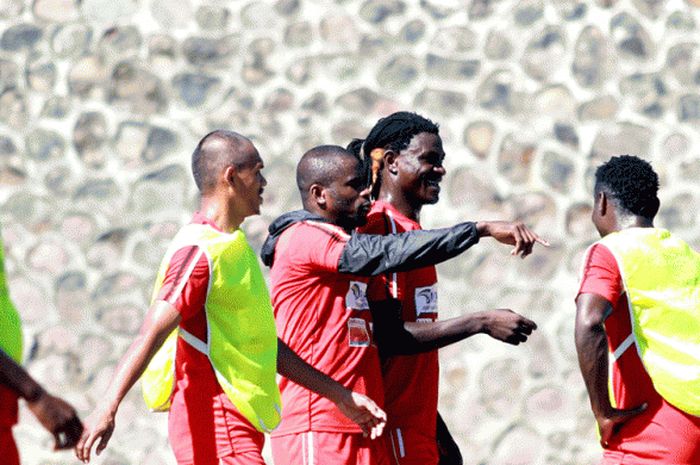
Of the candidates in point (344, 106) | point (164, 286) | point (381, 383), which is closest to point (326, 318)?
point (381, 383)

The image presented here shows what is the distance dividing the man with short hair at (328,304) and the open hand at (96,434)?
1155 mm

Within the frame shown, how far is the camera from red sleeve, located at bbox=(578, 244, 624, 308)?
534cm

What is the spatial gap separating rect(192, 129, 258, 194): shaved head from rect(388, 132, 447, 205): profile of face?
2.99ft

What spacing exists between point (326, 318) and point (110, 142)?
454 cm

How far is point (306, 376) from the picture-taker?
5.16 metres

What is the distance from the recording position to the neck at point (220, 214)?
498 centimetres

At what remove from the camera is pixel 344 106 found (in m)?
9.53

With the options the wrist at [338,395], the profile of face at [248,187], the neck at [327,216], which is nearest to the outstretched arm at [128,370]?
the profile of face at [248,187]

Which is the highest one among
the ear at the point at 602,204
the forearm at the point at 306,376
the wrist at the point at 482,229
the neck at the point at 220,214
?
the ear at the point at 602,204

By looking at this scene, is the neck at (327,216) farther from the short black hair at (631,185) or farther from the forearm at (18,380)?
the forearm at (18,380)

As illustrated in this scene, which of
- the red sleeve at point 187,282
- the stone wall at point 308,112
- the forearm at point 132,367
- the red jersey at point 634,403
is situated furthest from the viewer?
the stone wall at point 308,112

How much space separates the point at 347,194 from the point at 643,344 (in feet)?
3.89

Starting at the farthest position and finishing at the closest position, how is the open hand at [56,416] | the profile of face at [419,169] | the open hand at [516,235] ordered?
the profile of face at [419,169] < the open hand at [516,235] < the open hand at [56,416]

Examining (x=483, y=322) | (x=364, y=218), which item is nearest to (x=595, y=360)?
(x=483, y=322)
